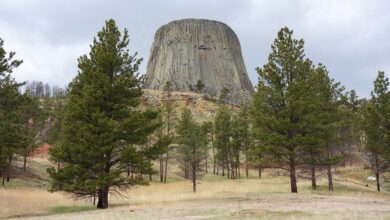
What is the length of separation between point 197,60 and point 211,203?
11312 centimetres

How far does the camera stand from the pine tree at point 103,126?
22109 millimetres

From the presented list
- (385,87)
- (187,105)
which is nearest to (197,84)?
(187,105)

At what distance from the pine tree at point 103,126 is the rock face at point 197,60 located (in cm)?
10374

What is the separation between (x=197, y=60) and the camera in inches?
5266

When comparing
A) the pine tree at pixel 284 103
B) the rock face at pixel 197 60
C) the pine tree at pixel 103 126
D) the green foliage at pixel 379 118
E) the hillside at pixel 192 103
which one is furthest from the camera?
the rock face at pixel 197 60

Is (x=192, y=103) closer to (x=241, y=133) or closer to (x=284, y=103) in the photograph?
(x=241, y=133)

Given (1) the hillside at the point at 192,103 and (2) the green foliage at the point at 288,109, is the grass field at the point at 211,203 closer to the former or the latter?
(2) the green foliage at the point at 288,109

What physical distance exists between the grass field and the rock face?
234ft

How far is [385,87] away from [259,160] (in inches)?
638

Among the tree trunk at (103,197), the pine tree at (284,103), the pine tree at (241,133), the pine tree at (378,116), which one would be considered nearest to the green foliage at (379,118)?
the pine tree at (378,116)

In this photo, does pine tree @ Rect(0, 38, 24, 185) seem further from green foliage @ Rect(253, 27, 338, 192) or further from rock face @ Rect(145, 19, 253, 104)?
rock face @ Rect(145, 19, 253, 104)

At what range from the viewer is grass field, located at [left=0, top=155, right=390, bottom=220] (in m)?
16.5

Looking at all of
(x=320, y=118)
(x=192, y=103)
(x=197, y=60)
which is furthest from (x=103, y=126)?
(x=197, y=60)

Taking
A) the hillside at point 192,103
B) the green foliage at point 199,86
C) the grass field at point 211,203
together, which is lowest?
the grass field at point 211,203
